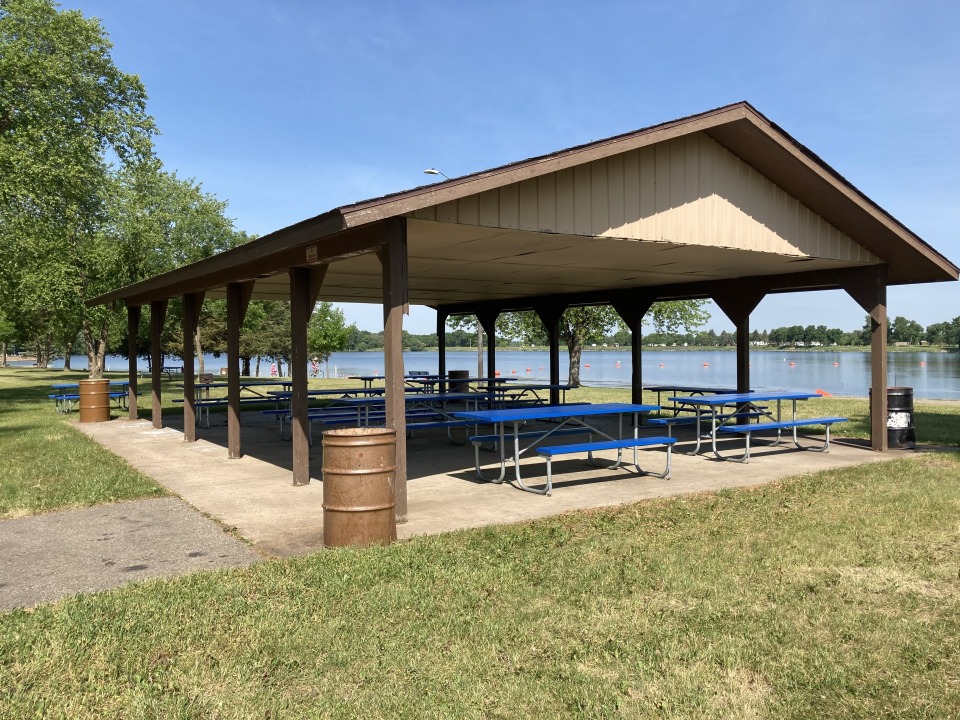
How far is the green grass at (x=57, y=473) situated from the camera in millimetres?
7105

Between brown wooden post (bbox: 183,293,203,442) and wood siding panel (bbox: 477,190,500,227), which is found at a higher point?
wood siding panel (bbox: 477,190,500,227)

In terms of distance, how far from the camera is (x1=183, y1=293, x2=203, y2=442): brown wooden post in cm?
1170

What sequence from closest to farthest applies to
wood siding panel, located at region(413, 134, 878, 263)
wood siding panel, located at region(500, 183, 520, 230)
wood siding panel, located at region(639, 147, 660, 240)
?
1. wood siding panel, located at region(500, 183, 520, 230)
2. wood siding panel, located at region(413, 134, 878, 263)
3. wood siding panel, located at region(639, 147, 660, 240)

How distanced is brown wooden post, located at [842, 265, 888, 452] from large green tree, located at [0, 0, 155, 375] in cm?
1809

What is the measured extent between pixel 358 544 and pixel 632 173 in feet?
16.1

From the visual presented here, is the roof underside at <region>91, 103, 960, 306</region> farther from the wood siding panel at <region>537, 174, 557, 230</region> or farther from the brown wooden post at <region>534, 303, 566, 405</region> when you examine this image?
the brown wooden post at <region>534, 303, 566, 405</region>

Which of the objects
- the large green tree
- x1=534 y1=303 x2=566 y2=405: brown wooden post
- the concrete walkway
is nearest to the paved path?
the concrete walkway

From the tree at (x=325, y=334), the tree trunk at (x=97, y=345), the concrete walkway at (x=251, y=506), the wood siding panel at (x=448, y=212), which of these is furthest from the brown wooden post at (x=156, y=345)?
the tree at (x=325, y=334)

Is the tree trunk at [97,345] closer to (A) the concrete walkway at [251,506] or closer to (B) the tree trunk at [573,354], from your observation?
(B) the tree trunk at [573,354]

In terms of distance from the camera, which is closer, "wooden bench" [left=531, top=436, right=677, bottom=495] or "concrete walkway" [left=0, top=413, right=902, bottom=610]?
"concrete walkway" [left=0, top=413, right=902, bottom=610]

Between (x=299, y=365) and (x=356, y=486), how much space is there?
3317 millimetres

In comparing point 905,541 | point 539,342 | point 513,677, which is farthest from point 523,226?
point 539,342

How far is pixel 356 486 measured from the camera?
17.1ft

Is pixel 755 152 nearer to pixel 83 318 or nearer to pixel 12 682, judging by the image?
pixel 12 682
